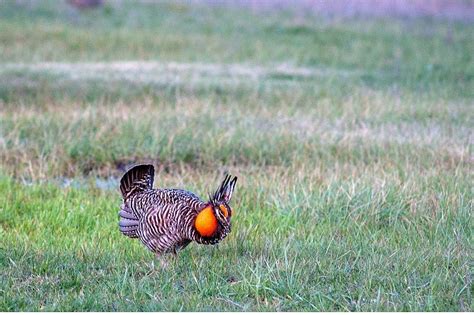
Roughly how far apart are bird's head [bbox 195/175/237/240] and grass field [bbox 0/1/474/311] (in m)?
0.27

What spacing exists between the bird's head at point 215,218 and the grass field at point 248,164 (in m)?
0.27

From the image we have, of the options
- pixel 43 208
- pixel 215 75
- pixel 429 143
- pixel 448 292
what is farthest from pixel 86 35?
pixel 448 292

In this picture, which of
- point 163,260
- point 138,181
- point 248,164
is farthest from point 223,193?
point 248,164

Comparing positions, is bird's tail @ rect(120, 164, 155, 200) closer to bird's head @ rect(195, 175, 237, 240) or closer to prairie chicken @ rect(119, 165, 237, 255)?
prairie chicken @ rect(119, 165, 237, 255)

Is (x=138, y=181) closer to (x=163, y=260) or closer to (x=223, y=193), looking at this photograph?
(x=163, y=260)

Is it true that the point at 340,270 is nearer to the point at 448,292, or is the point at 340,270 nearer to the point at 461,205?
the point at 448,292

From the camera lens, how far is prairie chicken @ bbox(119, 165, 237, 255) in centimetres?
556

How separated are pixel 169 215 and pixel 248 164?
331 centimetres

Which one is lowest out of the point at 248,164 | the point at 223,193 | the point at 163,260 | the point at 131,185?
the point at 248,164

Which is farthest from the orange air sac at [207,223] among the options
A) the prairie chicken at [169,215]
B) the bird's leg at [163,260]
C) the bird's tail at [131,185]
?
the bird's tail at [131,185]

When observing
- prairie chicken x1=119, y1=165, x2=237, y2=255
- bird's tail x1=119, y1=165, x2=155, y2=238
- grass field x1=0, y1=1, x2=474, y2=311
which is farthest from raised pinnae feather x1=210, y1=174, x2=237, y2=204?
bird's tail x1=119, y1=165, x2=155, y2=238

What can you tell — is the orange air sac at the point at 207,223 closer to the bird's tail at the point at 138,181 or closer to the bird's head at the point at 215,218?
the bird's head at the point at 215,218

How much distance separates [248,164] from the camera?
8.98 metres

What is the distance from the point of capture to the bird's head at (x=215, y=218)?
18.2 feet
